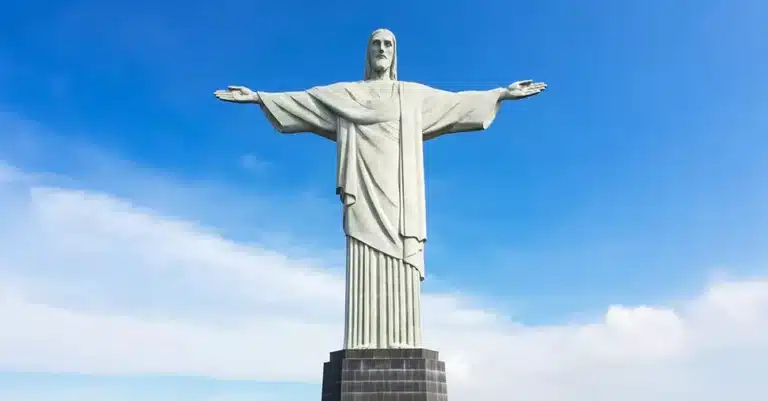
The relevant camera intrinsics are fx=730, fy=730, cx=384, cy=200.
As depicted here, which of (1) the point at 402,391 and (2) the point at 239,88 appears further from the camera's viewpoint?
(2) the point at 239,88

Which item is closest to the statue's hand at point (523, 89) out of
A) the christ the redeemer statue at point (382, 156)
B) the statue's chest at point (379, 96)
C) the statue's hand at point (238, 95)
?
the christ the redeemer statue at point (382, 156)

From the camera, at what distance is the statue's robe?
1264 centimetres

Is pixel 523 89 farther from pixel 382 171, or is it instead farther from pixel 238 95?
pixel 238 95

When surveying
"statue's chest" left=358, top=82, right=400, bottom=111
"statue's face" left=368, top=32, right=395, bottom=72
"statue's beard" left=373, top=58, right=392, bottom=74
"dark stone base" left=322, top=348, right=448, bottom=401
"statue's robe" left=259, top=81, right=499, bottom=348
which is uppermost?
"statue's face" left=368, top=32, right=395, bottom=72

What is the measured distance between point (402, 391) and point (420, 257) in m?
2.39

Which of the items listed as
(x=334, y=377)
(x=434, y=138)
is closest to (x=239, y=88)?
(x=434, y=138)

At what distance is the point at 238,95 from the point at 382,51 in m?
2.91

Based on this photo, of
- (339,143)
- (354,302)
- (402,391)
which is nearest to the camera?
(402,391)

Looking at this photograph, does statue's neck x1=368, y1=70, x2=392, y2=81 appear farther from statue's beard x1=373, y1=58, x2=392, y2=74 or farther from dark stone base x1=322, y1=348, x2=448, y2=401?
dark stone base x1=322, y1=348, x2=448, y2=401

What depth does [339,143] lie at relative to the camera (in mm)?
13617

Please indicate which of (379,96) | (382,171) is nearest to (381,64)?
(379,96)

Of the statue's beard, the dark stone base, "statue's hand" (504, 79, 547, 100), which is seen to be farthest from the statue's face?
the dark stone base

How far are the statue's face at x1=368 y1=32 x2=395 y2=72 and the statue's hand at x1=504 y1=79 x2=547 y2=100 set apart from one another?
239 cm

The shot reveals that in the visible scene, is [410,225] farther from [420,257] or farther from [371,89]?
[371,89]
